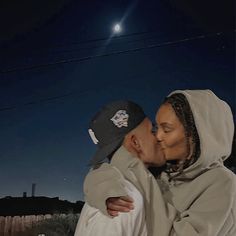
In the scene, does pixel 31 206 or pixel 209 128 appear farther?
pixel 31 206

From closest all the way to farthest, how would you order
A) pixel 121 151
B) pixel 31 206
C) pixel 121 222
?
pixel 121 222 < pixel 121 151 < pixel 31 206

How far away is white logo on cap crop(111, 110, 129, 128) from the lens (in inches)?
30.0

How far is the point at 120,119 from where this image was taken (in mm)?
770

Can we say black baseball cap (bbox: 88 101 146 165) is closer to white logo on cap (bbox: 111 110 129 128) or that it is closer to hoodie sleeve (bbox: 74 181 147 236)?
white logo on cap (bbox: 111 110 129 128)

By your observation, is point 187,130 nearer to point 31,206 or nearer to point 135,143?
point 135,143

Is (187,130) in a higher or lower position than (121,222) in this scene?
higher

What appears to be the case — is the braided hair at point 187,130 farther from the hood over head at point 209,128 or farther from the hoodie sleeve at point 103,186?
the hoodie sleeve at point 103,186

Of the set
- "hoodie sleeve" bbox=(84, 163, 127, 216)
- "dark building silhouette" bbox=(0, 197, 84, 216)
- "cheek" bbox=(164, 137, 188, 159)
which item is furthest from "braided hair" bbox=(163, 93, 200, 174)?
"dark building silhouette" bbox=(0, 197, 84, 216)

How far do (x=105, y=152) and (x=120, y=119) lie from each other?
0.07 metres

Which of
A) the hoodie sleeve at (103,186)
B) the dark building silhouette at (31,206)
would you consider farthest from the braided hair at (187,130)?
the dark building silhouette at (31,206)

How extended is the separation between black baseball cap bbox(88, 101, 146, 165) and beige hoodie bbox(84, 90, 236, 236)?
0.09 ft

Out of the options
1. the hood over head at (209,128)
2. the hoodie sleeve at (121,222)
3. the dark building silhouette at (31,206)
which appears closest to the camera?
the hoodie sleeve at (121,222)

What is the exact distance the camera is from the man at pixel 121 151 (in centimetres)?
62

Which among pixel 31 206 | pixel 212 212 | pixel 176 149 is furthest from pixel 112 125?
pixel 31 206
